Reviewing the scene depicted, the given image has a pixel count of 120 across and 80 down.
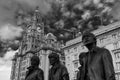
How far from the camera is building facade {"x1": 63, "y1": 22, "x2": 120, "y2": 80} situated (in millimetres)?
30698

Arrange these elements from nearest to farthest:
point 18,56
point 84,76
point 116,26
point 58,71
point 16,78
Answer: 1. point 84,76
2. point 58,71
3. point 116,26
4. point 16,78
5. point 18,56

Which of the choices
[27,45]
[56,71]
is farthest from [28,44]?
[56,71]

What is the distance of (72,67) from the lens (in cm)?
3884

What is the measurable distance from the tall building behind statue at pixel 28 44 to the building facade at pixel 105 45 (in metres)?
27.6

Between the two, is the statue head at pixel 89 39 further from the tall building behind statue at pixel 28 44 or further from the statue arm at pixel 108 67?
the tall building behind statue at pixel 28 44

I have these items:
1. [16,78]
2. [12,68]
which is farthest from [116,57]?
[12,68]

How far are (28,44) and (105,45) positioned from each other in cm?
5706

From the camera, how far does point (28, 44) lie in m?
82.8

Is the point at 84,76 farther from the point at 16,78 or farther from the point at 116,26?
the point at 16,78

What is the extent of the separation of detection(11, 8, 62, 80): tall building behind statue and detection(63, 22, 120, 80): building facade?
90.6 ft

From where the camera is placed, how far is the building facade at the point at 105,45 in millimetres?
30698

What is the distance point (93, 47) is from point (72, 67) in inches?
1396

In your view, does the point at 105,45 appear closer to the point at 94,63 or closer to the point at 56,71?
the point at 56,71

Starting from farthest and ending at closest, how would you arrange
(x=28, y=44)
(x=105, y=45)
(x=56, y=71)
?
(x=28, y=44) < (x=105, y=45) < (x=56, y=71)
